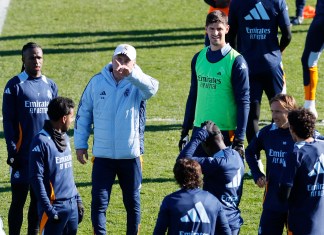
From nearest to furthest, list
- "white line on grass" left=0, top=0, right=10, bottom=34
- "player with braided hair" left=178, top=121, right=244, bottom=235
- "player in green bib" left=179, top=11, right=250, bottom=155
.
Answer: "player with braided hair" left=178, top=121, right=244, bottom=235 → "player in green bib" left=179, top=11, right=250, bottom=155 → "white line on grass" left=0, top=0, right=10, bottom=34

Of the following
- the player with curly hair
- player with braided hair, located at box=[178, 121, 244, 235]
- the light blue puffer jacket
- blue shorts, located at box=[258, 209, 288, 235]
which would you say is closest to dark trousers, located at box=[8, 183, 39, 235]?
the light blue puffer jacket

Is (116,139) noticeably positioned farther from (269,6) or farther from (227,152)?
(269,6)

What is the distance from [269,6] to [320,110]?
3.43 metres

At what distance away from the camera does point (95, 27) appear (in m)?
19.8

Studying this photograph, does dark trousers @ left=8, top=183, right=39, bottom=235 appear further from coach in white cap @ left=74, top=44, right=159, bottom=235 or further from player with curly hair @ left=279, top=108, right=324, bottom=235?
player with curly hair @ left=279, top=108, right=324, bottom=235

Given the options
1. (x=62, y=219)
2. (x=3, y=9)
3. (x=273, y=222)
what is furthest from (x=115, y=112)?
(x=3, y=9)

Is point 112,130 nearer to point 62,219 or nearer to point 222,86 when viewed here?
point 62,219

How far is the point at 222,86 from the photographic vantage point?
9.24 metres

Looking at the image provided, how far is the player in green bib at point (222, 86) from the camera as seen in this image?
362 inches

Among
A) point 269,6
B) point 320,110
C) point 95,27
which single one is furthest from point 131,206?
point 95,27

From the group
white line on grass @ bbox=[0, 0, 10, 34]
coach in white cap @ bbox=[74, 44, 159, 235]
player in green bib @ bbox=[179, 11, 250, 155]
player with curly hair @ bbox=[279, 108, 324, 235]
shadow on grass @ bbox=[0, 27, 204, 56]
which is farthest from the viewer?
white line on grass @ bbox=[0, 0, 10, 34]

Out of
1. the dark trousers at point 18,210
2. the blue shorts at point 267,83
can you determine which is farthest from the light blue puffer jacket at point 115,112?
the blue shorts at point 267,83

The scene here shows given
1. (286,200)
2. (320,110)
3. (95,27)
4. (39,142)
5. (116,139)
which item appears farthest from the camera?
(95,27)

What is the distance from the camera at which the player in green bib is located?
362 inches
